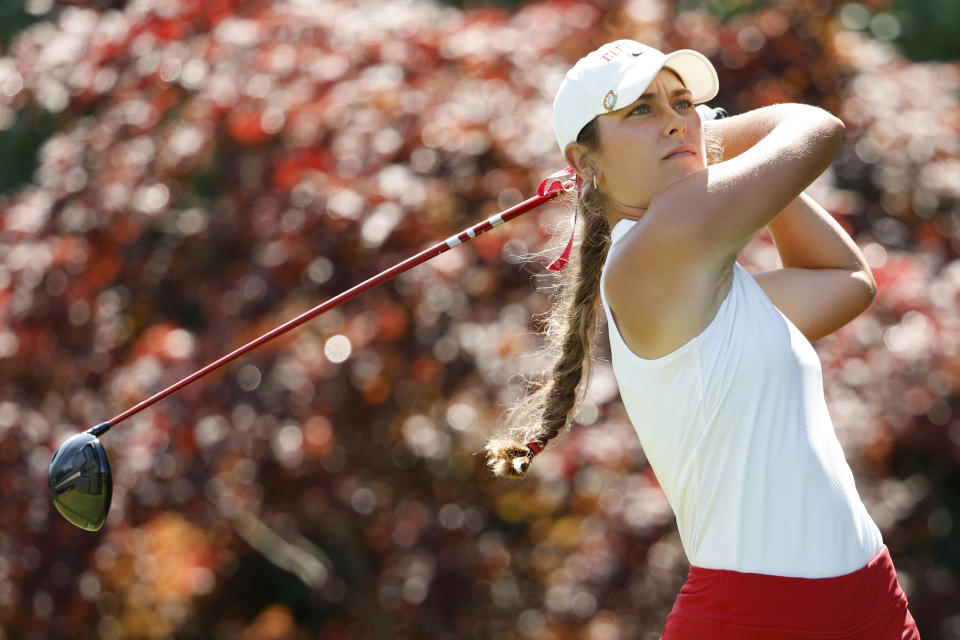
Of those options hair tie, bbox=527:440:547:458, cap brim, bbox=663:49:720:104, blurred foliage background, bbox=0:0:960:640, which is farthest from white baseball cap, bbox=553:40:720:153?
blurred foliage background, bbox=0:0:960:640

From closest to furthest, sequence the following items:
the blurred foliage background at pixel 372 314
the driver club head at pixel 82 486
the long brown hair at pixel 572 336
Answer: the long brown hair at pixel 572 336 < the driver club head at pixel 82 486 < the blurred foliage background at pixel 372 314

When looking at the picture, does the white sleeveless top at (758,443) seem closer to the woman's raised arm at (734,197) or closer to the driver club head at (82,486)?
the woman's raised arm at (734,197)

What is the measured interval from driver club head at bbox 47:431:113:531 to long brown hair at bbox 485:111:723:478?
905mm

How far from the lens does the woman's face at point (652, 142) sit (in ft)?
7.00

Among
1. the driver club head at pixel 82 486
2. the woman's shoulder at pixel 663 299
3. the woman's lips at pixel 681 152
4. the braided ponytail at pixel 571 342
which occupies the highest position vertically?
the woman's lips at pixel 681 152

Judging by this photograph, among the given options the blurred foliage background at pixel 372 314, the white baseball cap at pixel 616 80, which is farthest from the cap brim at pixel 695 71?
the blurred foliage background at pixel 372 314

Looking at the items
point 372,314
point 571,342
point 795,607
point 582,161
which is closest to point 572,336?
point 571,342

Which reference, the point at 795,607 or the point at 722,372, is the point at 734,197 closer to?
the point at 722,372

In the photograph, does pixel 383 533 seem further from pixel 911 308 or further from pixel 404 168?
pixel 911 308

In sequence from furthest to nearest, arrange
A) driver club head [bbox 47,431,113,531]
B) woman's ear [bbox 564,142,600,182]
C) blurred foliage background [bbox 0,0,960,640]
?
blurred foliage background [bbox 0,0,960,640] → driver club head [bbox 47,431,113,531] → woman's ear [bbox 564,142,600,182]

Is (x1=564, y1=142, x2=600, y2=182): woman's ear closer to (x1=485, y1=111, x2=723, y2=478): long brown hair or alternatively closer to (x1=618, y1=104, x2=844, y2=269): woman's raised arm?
(x1=485, y1=111, x2=723, y2=478): long brown hair

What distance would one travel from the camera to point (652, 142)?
2135 mm

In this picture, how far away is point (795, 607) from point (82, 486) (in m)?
1.59

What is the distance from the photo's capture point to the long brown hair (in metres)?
2.41
